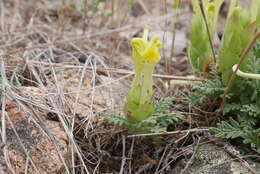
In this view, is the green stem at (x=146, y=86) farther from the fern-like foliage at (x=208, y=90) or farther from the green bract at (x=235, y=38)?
the green bract at (x=235, y=38)

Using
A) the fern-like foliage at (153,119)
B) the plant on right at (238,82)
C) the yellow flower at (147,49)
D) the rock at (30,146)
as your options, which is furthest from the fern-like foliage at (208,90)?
the rock at (30,146)

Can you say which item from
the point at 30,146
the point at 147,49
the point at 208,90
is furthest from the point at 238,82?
the point at 30,146

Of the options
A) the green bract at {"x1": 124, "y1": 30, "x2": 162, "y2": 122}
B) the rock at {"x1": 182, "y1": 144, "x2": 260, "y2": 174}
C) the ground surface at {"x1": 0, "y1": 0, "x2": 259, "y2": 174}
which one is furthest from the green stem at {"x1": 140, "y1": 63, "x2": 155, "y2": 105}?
the rock at {"x1": 182, "y1": 144, "x2": 260, "y2": 174}

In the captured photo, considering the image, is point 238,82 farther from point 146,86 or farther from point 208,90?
point 146,86

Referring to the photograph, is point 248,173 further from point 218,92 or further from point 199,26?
point 199,26

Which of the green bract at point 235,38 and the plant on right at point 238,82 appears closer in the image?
the plant on right at point 238,82

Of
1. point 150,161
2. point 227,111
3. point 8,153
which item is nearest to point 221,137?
point 227,111
